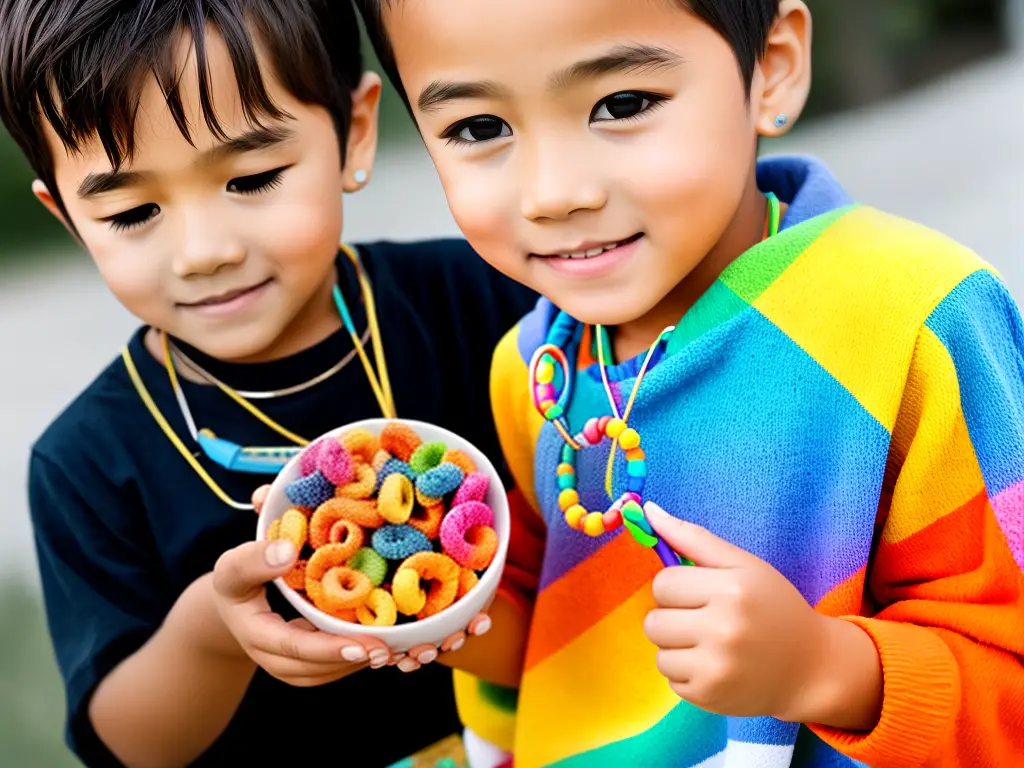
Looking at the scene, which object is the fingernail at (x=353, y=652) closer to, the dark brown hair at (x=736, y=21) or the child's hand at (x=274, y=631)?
the child's hand at (x=274, y=631)

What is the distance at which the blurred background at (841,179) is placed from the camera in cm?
172

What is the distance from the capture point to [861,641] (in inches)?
25.6

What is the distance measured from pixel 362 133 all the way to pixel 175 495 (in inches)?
15.2

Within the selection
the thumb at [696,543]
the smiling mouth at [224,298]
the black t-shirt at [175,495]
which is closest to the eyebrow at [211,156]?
the smiling mouth at [224,298]

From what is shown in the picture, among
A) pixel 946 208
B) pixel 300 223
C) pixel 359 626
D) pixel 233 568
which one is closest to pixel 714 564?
pixel 359 626

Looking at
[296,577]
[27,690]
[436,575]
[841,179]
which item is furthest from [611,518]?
[841,179]

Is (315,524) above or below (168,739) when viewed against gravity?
above

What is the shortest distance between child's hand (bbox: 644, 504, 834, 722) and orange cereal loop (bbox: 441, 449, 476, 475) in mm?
212

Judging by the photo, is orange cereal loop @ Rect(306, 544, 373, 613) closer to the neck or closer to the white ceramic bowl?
the white ceramic bowl

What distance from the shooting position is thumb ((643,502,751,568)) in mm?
619

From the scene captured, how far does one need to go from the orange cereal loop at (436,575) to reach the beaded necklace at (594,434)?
0.09 metres

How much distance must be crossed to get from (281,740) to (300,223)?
0.54m

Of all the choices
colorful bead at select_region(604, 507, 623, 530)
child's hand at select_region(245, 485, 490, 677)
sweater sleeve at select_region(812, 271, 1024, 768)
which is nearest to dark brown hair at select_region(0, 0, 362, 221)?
child's hand at select_region(245, 485, 490, 677)

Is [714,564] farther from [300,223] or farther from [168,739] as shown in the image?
[168,739]
